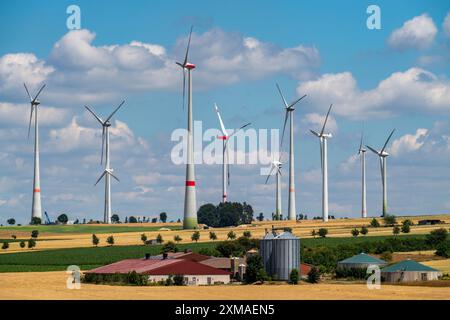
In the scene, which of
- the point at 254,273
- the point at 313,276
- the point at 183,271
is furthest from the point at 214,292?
the point at 313,276

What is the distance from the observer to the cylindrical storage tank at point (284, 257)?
148125mm

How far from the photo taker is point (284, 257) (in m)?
149

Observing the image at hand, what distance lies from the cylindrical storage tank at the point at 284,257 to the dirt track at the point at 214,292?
443 inches

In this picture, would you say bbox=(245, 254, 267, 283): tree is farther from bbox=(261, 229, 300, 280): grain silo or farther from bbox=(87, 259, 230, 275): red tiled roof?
bbox=(87, 259, 230, 275): red tiled roof

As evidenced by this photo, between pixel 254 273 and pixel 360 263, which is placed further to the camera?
pixel 360 263

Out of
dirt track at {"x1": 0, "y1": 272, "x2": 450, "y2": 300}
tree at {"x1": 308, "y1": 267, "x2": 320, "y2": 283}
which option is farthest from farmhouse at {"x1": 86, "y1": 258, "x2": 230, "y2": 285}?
tree at {"x1": 308, "y1": 267, "x2": 320, "y2": 283}

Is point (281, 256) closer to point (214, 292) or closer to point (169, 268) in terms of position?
point (169, 268)

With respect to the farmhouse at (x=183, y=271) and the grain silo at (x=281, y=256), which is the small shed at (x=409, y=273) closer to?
the grain silo at (x=281, y=256)

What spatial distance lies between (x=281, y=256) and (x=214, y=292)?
27.5 meters

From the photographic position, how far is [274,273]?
14850 cm

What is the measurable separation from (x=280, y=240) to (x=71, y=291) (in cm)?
3668

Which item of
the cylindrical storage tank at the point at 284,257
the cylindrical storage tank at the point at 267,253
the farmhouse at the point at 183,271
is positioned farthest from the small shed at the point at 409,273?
the farmhouse at the point at 183,271
